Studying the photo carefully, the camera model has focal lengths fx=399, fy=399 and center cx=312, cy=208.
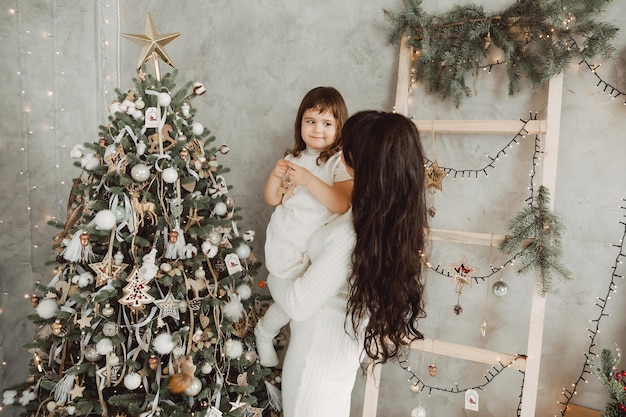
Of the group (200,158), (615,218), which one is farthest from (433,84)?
(200,158)

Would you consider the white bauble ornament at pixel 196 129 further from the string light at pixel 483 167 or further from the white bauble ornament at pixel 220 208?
the string light at pixel 483 167

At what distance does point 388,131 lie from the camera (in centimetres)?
129

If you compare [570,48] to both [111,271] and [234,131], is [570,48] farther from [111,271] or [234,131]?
[111,271]

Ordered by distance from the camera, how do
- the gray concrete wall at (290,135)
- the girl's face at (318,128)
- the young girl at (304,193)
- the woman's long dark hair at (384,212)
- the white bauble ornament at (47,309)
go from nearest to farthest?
1. the woman's long dark hair at (384,212)
2. the white bauble ornament at (47,309)
3. the young girl at (304,193)
4. the girl's face at (318,128)
5. the gray concrete wall at (290,135)

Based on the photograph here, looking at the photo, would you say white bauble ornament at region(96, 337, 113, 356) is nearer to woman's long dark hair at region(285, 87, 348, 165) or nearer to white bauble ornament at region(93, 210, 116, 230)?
white bauble ornament at region(93, 210, 116, 230)

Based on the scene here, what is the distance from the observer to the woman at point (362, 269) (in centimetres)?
130

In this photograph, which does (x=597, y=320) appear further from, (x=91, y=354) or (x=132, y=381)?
(x=91, y=354)

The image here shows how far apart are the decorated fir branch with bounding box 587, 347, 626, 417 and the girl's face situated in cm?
144

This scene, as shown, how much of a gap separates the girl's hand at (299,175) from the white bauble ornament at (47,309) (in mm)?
1031

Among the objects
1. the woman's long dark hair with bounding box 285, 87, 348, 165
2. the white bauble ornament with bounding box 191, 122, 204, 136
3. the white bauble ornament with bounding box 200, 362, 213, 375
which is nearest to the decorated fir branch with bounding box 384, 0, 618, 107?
the woman's long dark hair with bounding box 285, 87, 348, 165

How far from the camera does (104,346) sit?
4.61 feet

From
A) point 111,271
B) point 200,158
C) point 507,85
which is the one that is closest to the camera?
point 111,271

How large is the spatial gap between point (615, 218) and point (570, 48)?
776 mm

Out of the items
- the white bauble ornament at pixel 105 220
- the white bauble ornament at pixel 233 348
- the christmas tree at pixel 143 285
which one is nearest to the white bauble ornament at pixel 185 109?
the christmas tree at pixel 143 285
